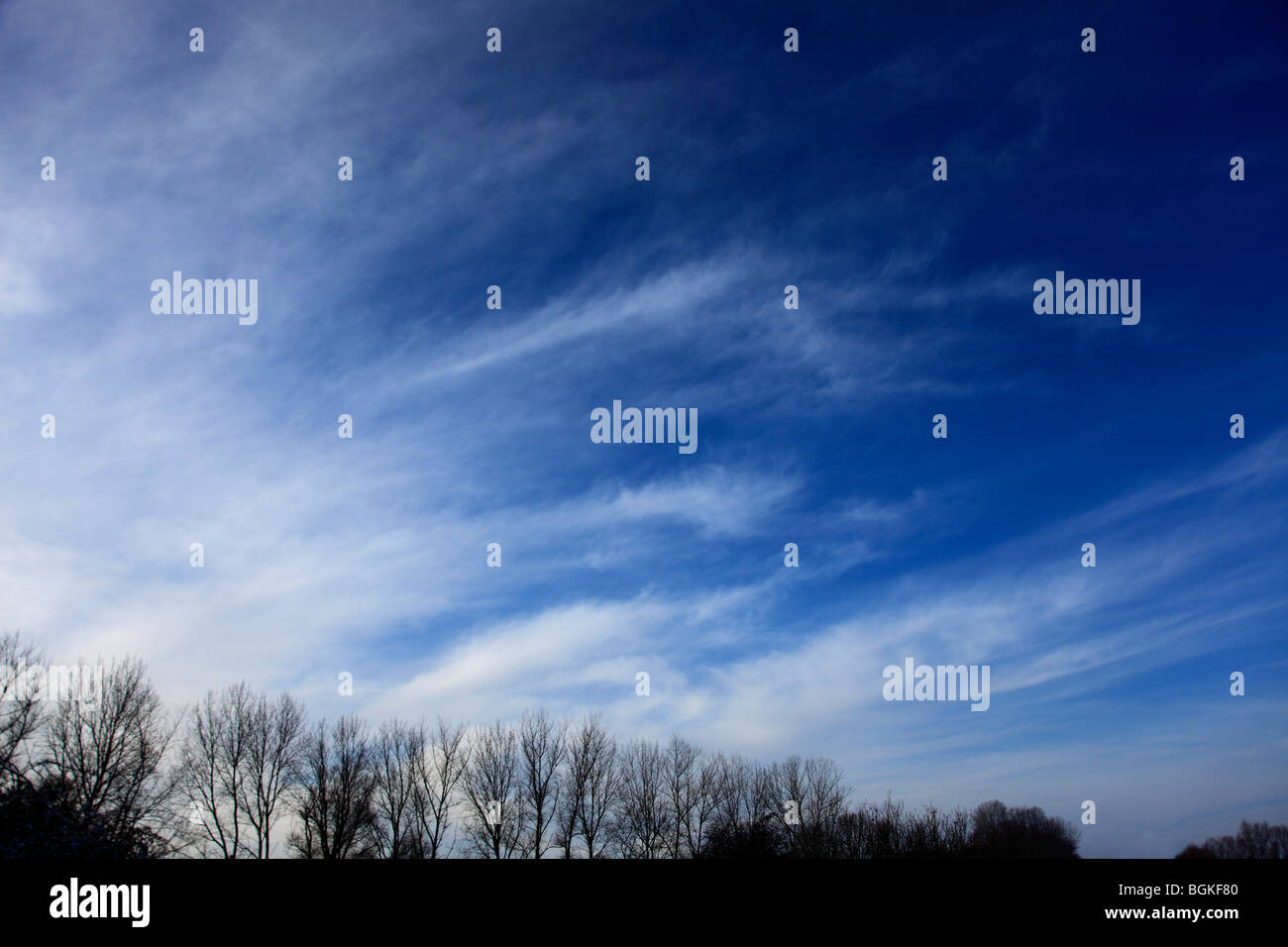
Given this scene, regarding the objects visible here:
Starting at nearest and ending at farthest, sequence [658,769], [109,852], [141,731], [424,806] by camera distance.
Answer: [109,852] → [141,731] → [424,806] → [658,769]

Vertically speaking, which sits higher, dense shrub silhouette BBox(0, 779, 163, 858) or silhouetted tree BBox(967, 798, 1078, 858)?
dense shrub silhouette BBox(0, 779, 163, 858)

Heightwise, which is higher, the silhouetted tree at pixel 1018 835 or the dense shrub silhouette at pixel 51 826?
the dense shrub silhouette at pixel 51 826

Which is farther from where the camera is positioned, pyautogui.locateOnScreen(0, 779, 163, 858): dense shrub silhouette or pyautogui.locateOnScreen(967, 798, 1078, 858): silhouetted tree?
pyautogui.locateOnScreen(967, 798, 1078, 858): silhouetted tree

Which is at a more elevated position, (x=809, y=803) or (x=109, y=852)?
(x=109, y=852)

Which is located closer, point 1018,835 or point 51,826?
point 51,826

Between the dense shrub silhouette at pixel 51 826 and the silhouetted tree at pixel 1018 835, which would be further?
the silhouetted tree at pixel 1018 835
